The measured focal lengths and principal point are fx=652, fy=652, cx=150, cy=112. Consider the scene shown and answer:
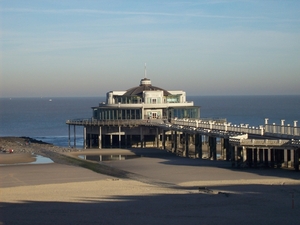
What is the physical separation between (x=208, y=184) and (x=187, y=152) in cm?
2085

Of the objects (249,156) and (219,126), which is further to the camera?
(219,126)

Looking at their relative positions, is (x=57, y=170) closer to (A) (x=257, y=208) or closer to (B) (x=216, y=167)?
(B) (x=216, y=167)

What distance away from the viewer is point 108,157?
5441 cm

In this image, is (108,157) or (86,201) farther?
(108,157)

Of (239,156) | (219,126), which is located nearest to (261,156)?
(239,156)

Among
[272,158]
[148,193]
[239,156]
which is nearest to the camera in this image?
[148,193]

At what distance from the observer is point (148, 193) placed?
31.5 m

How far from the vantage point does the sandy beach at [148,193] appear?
25672 millimetres

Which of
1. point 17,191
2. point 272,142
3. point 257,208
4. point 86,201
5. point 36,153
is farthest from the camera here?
point 36,153

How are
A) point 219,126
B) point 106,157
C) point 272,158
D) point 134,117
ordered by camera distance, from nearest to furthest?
point 272,158 → point 219,126 → point 106,157 → point 134,117

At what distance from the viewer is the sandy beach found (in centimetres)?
2567

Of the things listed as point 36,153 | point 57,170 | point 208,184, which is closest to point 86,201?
point 208,184

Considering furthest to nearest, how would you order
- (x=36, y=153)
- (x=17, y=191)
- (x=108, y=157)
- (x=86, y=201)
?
(x=36, y=153)
(x=108, y=157)
(x=17, y=191)
(x=86, y=201)

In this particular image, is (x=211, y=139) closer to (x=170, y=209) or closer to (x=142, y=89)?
(x=142, y=89)
